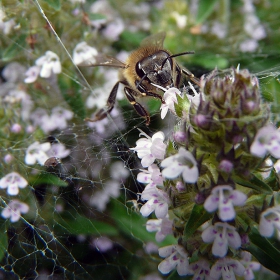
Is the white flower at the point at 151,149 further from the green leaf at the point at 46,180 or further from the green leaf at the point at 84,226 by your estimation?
A: the green leaf at the point at 84,226

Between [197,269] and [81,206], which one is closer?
[197,269]

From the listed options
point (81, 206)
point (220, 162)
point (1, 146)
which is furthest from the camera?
point (1, 146)

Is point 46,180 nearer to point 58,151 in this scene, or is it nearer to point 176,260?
point 58,151

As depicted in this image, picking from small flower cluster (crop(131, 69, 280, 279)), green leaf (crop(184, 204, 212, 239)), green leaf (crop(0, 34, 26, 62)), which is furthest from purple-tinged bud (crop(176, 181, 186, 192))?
green leaf (crop(0, 34, 26, 62))

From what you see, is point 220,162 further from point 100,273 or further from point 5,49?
point 5,49

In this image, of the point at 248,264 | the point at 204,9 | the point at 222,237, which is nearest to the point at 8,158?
the point at 222,237

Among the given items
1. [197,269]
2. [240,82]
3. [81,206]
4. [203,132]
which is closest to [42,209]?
[81,206]
